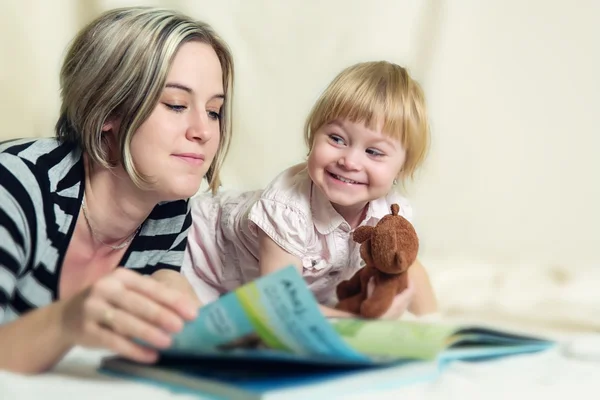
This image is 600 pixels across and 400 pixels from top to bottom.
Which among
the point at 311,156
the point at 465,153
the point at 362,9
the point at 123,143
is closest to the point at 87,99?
the point at 123,143

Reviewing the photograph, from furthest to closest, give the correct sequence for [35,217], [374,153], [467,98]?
[467,98] → [374,153] → [35,217]

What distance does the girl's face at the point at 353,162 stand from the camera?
1.27 m

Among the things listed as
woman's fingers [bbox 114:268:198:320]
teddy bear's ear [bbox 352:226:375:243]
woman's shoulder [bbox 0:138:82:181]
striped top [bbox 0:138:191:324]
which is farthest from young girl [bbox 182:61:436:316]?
woman's fingers [bbox 114:268:198:320]

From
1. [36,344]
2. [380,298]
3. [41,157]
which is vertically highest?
[41,157]

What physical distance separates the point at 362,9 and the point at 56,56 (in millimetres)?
798

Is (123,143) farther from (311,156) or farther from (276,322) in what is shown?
(276,322)

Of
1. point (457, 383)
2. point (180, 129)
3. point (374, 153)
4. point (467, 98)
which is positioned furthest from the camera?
point (467, 98)

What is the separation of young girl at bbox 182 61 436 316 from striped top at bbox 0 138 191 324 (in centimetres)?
23

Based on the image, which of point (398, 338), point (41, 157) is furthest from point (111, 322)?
point (41, 157)

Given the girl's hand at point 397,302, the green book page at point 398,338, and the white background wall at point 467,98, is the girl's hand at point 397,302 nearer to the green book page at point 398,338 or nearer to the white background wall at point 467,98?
the green book page at point 398,338

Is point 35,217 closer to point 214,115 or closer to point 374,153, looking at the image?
point 214,115

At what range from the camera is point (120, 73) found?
1.14 m

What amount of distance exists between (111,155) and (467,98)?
107 cm

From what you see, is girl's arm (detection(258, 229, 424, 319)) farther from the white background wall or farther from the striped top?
the white background wall
